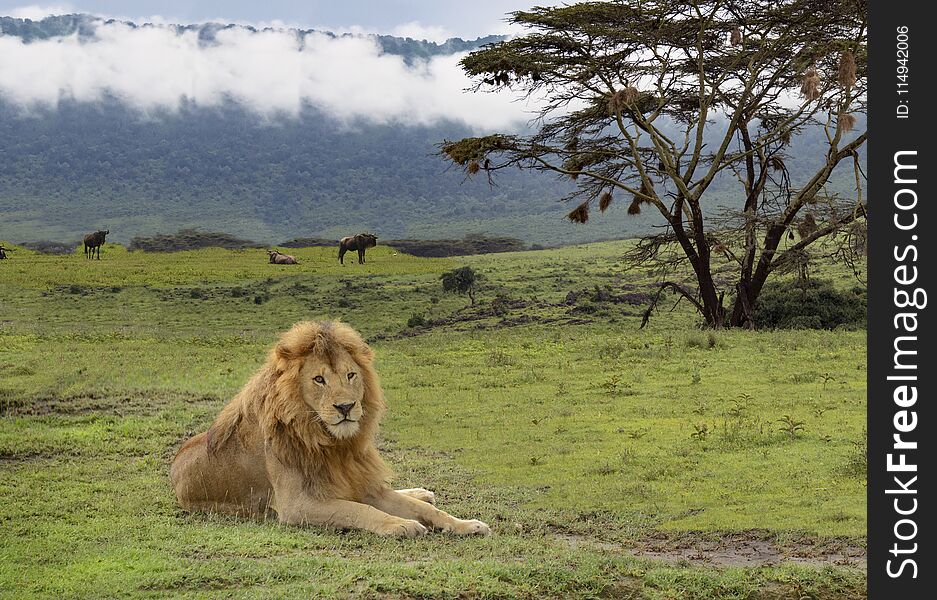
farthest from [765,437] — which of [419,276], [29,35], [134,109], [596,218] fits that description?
[29,35]

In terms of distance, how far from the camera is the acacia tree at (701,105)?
22891 mm

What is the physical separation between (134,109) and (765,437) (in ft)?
515

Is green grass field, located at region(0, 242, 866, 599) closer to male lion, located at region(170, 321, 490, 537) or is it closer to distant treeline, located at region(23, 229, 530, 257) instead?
male lion, located at region(170, 321, 490, 537)

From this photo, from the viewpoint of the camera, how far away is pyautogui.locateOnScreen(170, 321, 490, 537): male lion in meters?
7.18

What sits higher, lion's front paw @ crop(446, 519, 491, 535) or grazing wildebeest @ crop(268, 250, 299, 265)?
grazing wildebeest @ crop(268, 250, 299, 265)

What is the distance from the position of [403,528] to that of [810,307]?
63.2 ft

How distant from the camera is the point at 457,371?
672 inches

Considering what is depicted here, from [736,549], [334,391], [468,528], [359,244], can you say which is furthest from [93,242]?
[736,549]

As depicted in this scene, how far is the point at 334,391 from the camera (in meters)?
7.18

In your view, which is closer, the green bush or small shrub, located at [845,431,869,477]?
small shrub, located at [845,431,869,477]

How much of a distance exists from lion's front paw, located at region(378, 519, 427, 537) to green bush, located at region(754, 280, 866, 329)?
A: 17675 millimetres

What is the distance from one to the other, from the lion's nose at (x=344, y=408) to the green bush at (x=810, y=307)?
17.7 m

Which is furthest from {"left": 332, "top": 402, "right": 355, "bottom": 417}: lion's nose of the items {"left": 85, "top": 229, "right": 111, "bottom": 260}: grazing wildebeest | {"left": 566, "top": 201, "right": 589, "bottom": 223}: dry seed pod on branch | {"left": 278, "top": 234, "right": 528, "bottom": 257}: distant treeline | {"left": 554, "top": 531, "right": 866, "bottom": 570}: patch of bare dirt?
{"left": 278, "top": 234, "right": 528, "bottom": 257}: distant treeline

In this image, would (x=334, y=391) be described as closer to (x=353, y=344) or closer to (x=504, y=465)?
(x=353, y=344)
